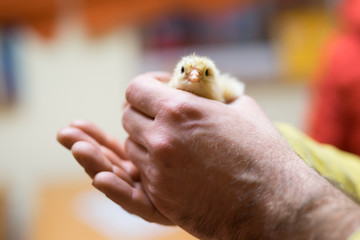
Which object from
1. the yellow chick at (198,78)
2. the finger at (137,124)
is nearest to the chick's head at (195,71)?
the yellow chick at (198,78)

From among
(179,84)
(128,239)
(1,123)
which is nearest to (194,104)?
(179,84)

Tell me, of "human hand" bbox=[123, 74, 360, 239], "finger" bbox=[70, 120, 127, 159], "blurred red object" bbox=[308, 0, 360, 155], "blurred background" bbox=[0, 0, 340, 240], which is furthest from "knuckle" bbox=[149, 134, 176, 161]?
"blurred background" bbox=[0, 0, 340, 240]

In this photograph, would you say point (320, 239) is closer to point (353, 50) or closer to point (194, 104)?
point (194, 104)

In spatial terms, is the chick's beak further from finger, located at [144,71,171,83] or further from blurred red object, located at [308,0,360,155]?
blurred red object, located at [308,0,360,155]

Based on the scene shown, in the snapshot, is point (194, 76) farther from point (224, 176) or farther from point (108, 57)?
point (108, 57)

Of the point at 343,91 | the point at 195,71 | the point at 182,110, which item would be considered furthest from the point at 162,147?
the point at 343,91

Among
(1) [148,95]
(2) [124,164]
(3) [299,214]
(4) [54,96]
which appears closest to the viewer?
(3) [299,214]
